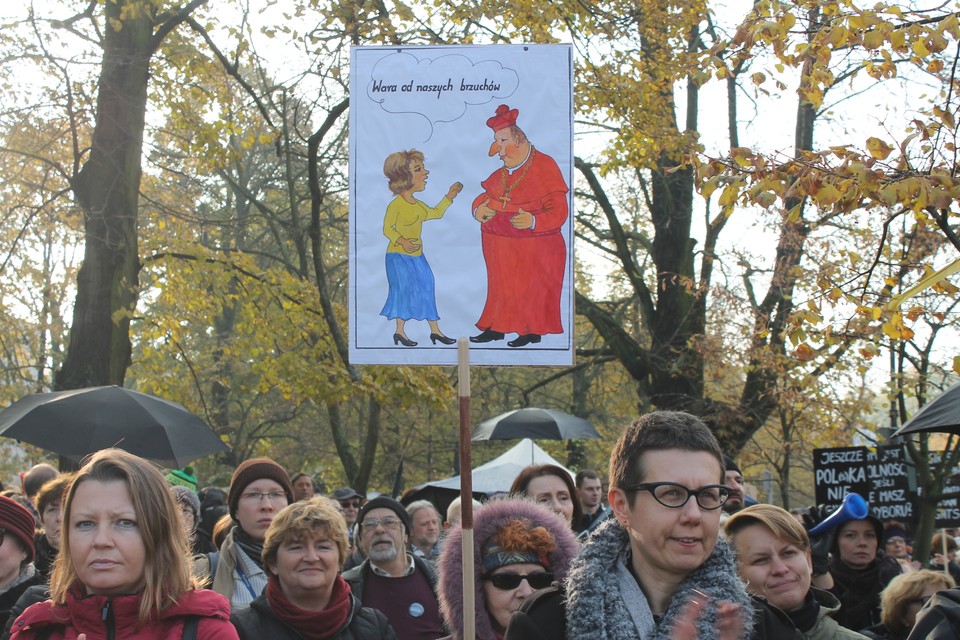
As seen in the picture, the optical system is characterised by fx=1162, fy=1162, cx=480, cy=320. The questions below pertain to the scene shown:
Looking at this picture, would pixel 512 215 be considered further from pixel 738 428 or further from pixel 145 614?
pixel 738 428

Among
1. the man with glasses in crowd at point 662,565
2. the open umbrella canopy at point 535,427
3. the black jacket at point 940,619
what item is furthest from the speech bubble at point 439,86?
the open umbrella canopy at point 535,427

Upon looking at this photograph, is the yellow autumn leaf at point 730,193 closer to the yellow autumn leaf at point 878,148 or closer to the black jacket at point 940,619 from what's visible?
the yellow autumn leaf at point 878,148

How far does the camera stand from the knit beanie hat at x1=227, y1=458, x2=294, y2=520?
5.87 m

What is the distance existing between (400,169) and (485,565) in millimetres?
1674

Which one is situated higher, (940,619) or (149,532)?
(149,532)

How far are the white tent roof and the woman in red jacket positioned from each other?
29.6 feet

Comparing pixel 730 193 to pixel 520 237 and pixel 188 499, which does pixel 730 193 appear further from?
pixel 188 499

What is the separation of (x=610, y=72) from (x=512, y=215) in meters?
10.0

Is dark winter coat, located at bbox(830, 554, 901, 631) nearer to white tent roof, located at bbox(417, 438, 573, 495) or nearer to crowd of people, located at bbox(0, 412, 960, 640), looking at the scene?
crowd of people, located at bbox(0, 412, 960, 640)

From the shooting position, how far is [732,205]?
20.1 ft

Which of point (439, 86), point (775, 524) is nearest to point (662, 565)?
point (775, 524)

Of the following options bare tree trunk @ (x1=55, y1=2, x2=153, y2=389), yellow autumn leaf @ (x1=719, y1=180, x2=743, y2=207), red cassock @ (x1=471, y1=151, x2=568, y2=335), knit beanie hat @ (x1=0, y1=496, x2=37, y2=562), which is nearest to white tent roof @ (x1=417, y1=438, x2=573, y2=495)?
bare tree trunk @ (x1=55, y1=2, x2=153, y2=389)

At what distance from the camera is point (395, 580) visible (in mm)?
6266

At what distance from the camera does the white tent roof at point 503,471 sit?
42.1ft
